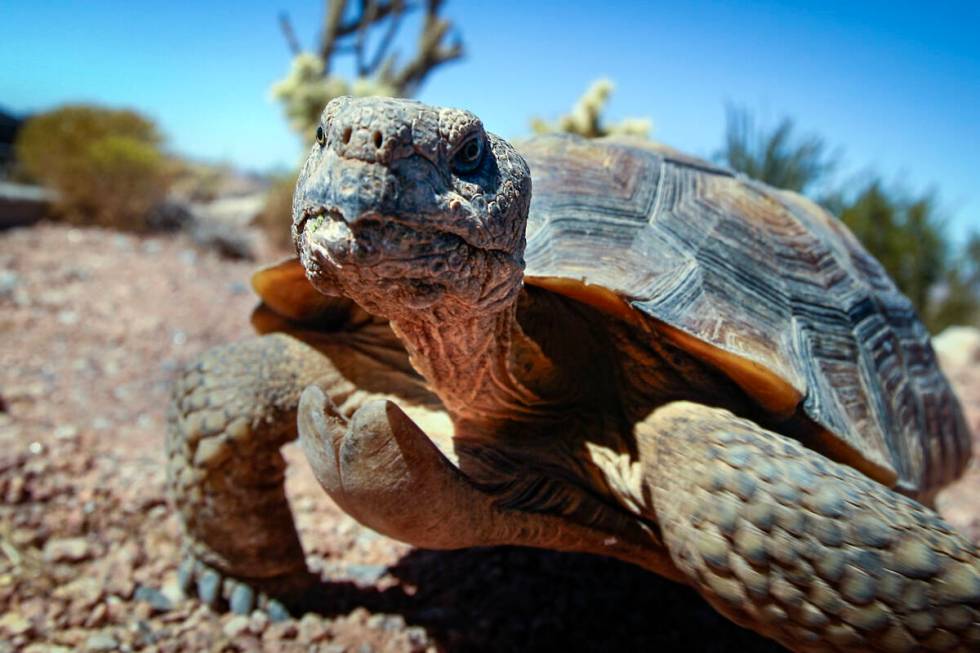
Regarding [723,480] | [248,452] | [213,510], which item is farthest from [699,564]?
[213,510]

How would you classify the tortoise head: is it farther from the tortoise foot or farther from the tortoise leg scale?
the tortoise foot

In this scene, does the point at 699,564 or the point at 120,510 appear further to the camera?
the point at 120,510

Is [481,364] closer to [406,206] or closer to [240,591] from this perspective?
[406,206]

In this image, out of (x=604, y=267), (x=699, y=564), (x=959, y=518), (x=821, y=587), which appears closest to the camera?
(x=821, y=587)

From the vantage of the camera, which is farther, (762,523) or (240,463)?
(240,463)

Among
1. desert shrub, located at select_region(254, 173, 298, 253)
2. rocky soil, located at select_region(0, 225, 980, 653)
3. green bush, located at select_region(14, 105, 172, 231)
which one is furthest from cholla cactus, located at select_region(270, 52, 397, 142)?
rocky soil, located at select_region(0, 225, 980, 653)

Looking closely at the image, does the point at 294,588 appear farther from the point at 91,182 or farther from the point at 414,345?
the point at 91,182

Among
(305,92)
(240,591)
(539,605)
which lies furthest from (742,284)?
(305,92)

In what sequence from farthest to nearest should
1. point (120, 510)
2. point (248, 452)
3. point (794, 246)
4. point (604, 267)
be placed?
point (120, 510)
point (794, 246)
point (248, 452)
point (604, 267)
